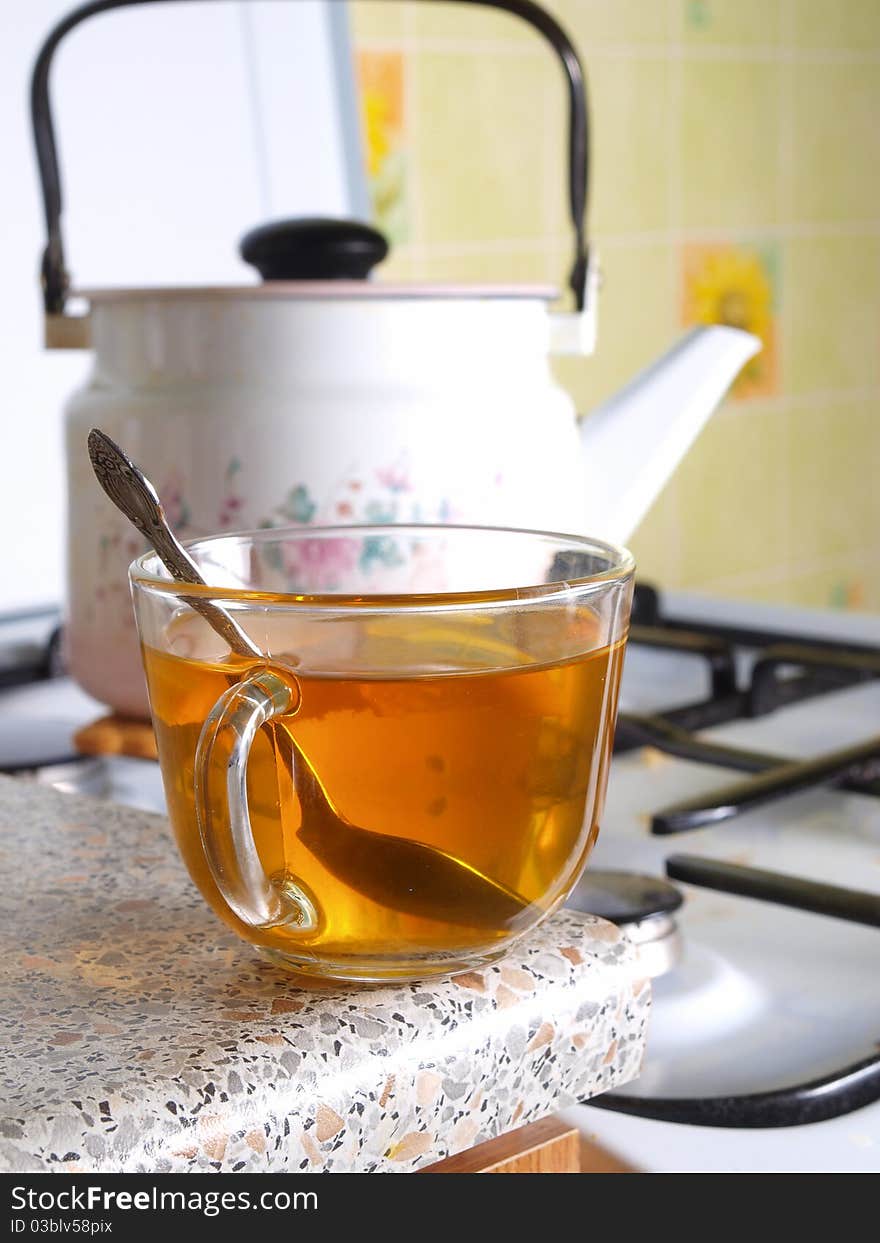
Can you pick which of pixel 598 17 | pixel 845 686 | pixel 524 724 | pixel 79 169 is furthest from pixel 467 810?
pixel 598 17

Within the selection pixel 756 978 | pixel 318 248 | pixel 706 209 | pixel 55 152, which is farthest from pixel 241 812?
pixel 706 209

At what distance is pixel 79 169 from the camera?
0.89m

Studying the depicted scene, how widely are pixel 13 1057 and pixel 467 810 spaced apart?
0.08 m

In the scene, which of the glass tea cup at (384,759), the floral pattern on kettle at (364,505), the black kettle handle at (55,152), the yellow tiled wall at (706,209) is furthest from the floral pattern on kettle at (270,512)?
the yellow tiled wall at (706,209)

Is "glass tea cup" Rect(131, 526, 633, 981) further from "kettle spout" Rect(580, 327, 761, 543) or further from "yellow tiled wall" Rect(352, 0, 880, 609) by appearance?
"yellow tiled wall" Rect(352, 0, 880, 609)

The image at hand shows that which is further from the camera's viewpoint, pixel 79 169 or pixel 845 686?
pixel 79 169

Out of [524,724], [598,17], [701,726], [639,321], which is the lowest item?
[701,726]

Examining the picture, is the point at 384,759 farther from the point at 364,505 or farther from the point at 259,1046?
the point at 364,505

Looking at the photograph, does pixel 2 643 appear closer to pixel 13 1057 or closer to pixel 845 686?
A: pixel 845 686

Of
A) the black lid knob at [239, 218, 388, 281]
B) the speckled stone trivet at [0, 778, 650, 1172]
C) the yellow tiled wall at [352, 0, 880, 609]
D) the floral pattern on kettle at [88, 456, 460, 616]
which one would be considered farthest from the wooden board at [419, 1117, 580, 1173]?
the yellow tiled wall at [352, 0, 880, 609]

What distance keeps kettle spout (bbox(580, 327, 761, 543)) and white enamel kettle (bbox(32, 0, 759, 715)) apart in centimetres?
2

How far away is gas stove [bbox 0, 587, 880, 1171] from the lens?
0.33 metres

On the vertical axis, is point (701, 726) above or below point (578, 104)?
below

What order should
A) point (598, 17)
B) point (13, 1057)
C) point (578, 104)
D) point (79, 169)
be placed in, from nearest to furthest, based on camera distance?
point (13, 1057), point (578, 104), point (79, 169), point (598, 17)
